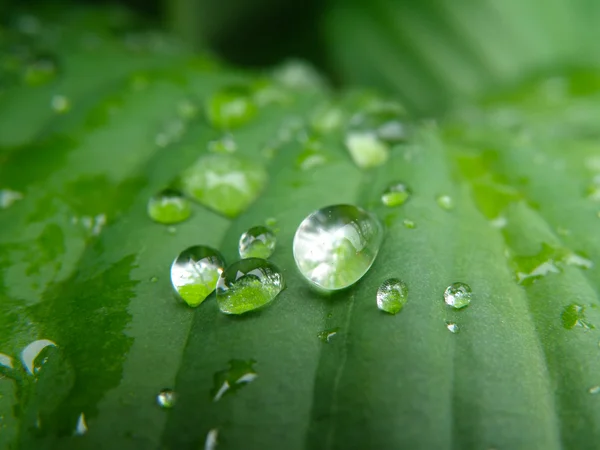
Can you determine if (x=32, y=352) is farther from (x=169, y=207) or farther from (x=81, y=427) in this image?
(x=169, y=207)

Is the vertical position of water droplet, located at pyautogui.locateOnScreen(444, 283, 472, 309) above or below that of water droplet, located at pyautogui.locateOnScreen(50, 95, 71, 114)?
below

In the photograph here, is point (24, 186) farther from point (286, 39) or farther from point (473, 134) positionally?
point (286, 39)

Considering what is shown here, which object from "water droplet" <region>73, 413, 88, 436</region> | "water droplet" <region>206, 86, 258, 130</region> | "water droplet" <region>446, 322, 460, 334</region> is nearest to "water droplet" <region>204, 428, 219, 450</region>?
"water droplet" <region>73, 413, 88, 436</region>

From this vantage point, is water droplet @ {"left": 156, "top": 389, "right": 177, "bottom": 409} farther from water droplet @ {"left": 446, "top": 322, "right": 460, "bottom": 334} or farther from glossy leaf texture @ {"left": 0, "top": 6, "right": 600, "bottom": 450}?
water droplet @ {"left": 446, "top": 322, "right": 460, "bottom": 334}

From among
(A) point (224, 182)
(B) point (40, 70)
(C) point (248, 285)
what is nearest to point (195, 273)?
(C) point (248, 285)

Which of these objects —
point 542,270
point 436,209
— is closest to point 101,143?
point 436,209

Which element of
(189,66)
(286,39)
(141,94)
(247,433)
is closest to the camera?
(247,433)
